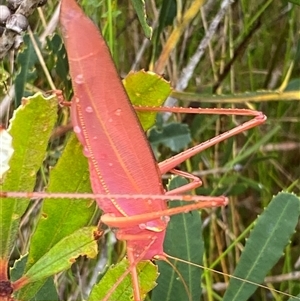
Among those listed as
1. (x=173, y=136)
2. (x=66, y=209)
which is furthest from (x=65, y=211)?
(x=173, y=136)

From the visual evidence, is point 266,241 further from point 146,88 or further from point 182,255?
point 146,88

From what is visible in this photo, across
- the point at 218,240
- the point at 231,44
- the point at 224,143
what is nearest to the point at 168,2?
the point at 231,44

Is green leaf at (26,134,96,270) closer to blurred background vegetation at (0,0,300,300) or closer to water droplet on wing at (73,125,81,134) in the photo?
water droplet on wing at (73,125,81,134)

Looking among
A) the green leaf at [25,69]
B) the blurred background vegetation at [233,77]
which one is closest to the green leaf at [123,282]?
the green leaf at [25,69]

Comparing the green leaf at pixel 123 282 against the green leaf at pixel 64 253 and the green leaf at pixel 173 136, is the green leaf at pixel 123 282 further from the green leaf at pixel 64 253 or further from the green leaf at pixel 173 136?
the green leaf at pixel 173 136

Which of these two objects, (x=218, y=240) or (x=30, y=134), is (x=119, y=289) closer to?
(x=30, y=134)

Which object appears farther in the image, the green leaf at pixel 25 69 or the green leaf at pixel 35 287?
the green leaf at pixel 25 69
